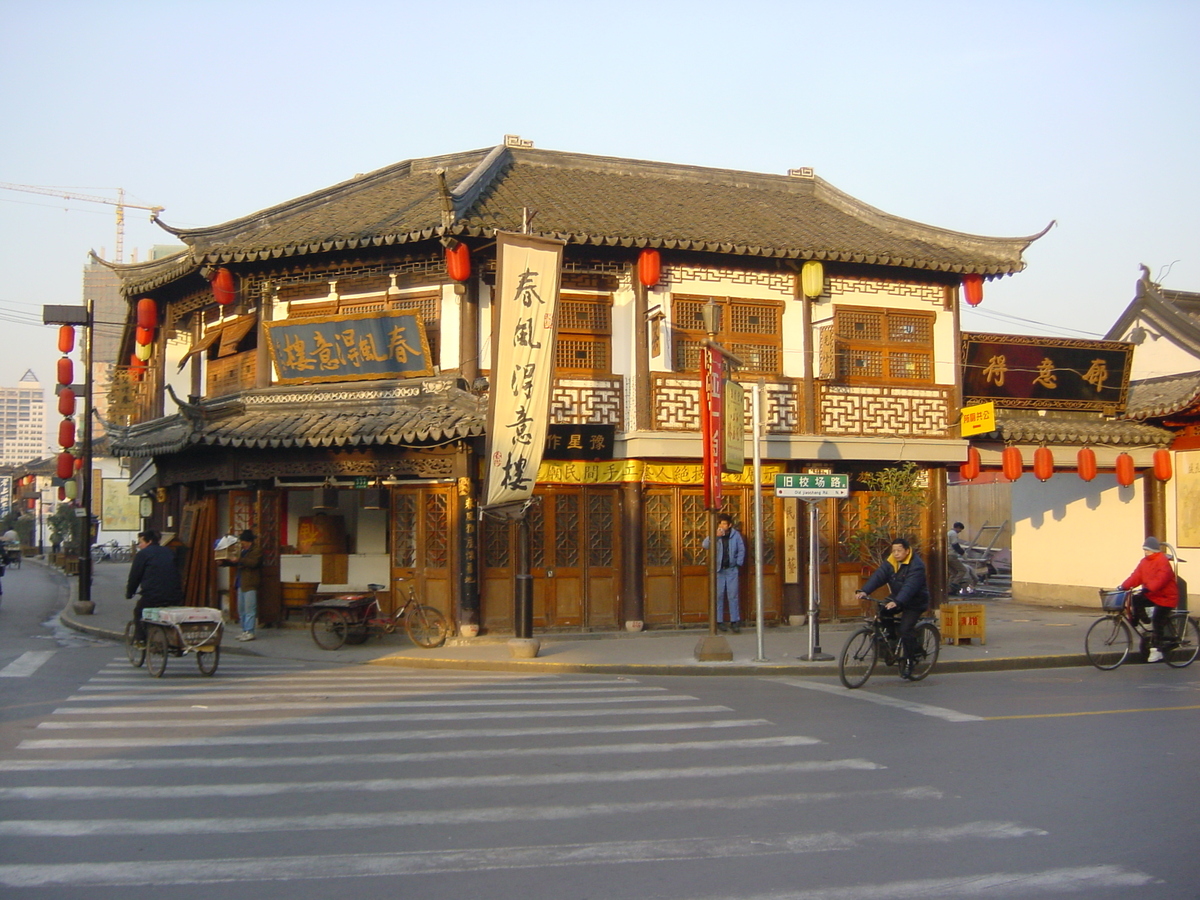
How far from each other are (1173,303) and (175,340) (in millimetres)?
22122

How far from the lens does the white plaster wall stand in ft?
74.4

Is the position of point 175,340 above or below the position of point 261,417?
above

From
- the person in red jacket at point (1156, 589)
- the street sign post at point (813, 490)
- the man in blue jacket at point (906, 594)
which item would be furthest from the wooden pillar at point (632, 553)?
the person in red jacket at point (1156, 589)

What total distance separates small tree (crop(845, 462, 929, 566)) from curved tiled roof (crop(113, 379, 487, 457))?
646 cm

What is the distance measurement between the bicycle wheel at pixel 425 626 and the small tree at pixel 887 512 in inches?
268

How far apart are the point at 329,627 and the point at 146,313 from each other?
9.23 metres

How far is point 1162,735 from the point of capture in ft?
30.9

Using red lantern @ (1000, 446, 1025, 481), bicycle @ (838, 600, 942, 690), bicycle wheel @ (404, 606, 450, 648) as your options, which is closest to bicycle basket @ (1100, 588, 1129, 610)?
bicycle @ (838, 600, 942, 690)

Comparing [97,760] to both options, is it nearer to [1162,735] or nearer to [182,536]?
[1162,735]

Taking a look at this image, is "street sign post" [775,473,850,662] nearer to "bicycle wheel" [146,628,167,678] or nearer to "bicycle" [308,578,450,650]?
"bicycle" [308,578,450,650]

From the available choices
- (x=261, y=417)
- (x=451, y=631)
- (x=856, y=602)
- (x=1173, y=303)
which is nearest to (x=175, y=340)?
(x=261, y=417)

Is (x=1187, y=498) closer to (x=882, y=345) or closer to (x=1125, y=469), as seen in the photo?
(x=1125, y=469)

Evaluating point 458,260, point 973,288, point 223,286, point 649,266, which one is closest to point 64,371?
A: point 223,286

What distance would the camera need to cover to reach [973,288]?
20.2 meters
